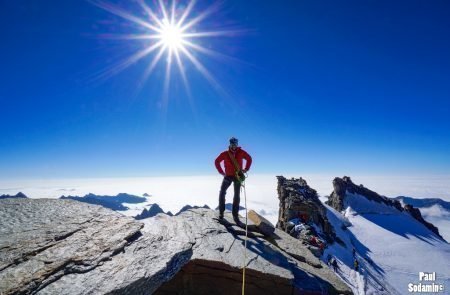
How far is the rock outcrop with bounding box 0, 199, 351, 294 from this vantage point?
474 cm

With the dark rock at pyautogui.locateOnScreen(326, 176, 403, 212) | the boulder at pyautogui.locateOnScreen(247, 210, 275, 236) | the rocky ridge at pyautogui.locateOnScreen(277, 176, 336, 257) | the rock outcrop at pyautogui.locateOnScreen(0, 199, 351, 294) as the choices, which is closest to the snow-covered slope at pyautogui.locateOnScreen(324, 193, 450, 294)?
the dark rock at pyautogui.locateOnScreen(326, 176, 403, 212)

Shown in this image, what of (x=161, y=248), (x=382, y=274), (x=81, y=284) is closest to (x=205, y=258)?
(x=161, y=248)

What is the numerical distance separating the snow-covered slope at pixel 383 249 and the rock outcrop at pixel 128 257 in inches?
1008

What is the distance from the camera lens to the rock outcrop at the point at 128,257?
4.74 meters

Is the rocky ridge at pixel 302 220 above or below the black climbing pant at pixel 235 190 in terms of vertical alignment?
below

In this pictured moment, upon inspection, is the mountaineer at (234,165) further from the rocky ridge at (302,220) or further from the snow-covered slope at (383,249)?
the rocky ridge at (302,220)

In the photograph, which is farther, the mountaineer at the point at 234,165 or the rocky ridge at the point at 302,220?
the rocky ridge at the point at 302,220

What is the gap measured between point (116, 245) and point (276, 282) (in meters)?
4.29

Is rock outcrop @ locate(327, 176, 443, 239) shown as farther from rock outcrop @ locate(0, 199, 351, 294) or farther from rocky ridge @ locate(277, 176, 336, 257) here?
rock outcrop @ locate(0, 199, 351, 294)

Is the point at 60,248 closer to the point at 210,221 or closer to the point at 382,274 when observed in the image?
the point at 210,221

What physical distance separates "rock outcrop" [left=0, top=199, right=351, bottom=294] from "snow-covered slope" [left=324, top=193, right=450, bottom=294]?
84.0 feet

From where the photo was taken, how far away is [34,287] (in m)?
4.30

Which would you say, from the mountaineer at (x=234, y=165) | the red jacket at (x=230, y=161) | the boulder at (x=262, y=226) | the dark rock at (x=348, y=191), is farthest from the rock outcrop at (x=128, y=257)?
the dark rock at (x=348, y=191)

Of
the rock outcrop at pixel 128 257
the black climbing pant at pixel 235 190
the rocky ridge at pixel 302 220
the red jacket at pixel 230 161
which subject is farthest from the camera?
the rocky ridge at pixel 302 220
